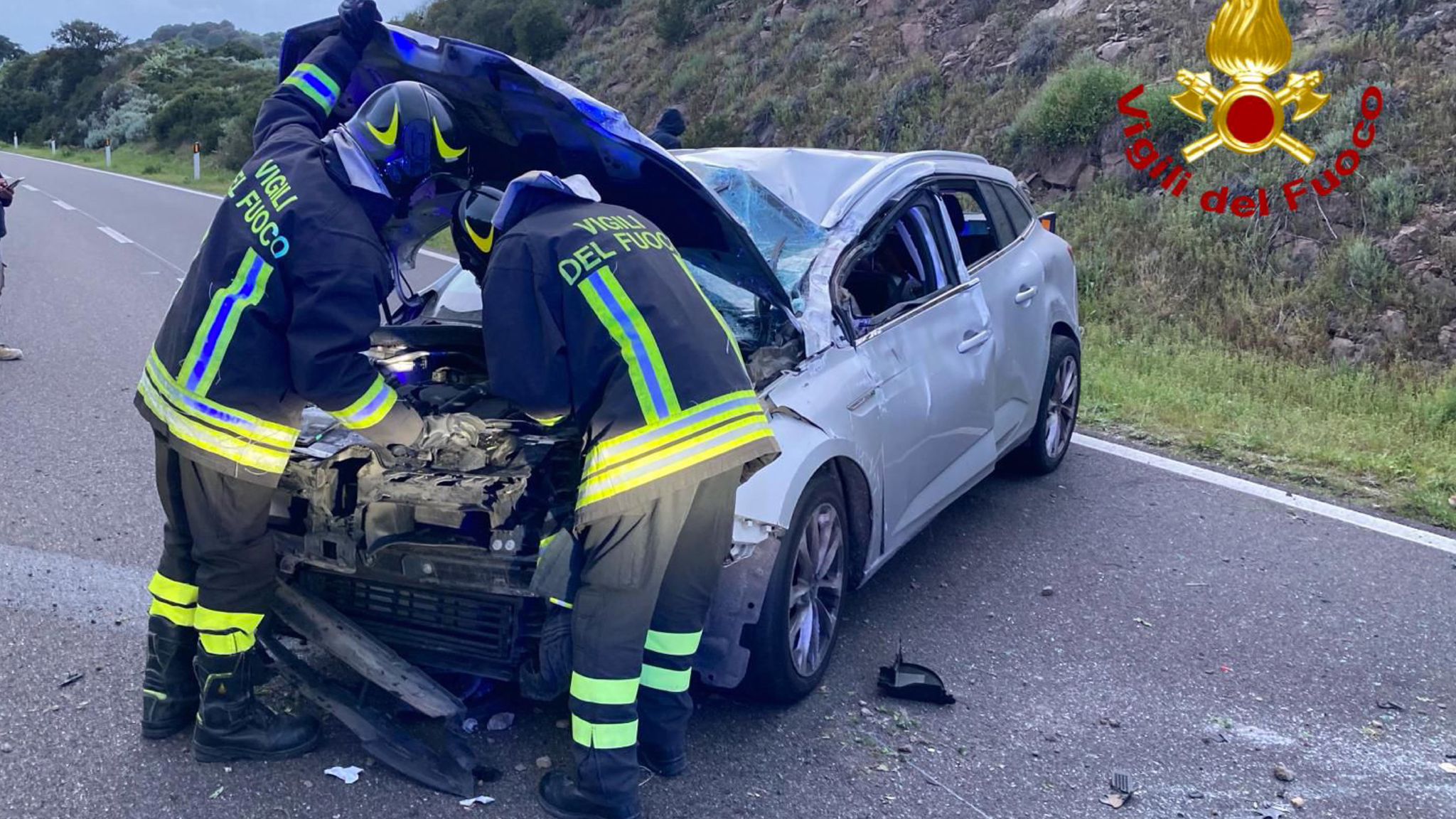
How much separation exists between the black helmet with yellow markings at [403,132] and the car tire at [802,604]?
136 cm

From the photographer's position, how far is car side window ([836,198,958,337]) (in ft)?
15.4

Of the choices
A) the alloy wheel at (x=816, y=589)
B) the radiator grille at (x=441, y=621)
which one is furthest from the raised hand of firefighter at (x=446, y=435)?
the alloy wheel at (x=816, y=589)

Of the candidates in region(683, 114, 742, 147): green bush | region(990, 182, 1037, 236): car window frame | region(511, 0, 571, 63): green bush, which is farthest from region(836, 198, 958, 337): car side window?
region(511, 0, 571, 63): green bush

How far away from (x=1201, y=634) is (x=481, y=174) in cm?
284

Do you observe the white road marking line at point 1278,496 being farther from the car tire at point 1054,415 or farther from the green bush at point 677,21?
the green bush at point 677,21

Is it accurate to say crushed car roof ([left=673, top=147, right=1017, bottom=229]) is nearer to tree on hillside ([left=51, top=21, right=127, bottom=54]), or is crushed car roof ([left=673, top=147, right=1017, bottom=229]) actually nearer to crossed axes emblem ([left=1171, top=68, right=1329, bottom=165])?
crossed axes emblem ([left=1171, top=68, right=1329, bottom=165])

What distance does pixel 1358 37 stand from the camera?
459 inches

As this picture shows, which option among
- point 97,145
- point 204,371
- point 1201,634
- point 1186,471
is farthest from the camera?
point 97,145

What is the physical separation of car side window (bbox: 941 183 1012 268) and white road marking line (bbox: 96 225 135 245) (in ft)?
40.5

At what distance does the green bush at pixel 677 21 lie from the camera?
2323 centimetres

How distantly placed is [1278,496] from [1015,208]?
1802 millimetres

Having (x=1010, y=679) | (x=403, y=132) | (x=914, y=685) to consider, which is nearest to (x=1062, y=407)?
(x=1010, y=679)

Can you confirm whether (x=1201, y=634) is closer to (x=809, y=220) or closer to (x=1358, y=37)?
(x=809, y=220)

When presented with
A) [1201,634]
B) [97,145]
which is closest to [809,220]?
[1201,634]
